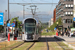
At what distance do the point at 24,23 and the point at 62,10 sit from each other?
70041 mm

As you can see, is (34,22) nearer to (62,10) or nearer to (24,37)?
(24,37)

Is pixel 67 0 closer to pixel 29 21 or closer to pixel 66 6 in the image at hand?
pixel 66 6

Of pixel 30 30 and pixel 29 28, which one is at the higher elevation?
pixel 29 28

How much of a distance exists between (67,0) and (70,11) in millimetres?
5654

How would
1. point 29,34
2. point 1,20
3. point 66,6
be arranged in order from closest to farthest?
point 1,20 → point 29,34 → point 66,6

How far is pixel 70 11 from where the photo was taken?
91.5 meters

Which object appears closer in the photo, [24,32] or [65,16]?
[24,32]

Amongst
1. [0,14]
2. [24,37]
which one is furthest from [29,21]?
[0,14]

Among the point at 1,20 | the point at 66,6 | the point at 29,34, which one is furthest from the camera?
the point at 66,6

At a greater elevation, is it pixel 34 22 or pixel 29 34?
pixel 34 22

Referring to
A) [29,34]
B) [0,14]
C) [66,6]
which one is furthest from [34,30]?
[66,6]

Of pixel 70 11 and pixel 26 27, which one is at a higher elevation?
pixel 70 11

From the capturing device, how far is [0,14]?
1636 cm

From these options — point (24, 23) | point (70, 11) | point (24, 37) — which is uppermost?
point (70, 11)
